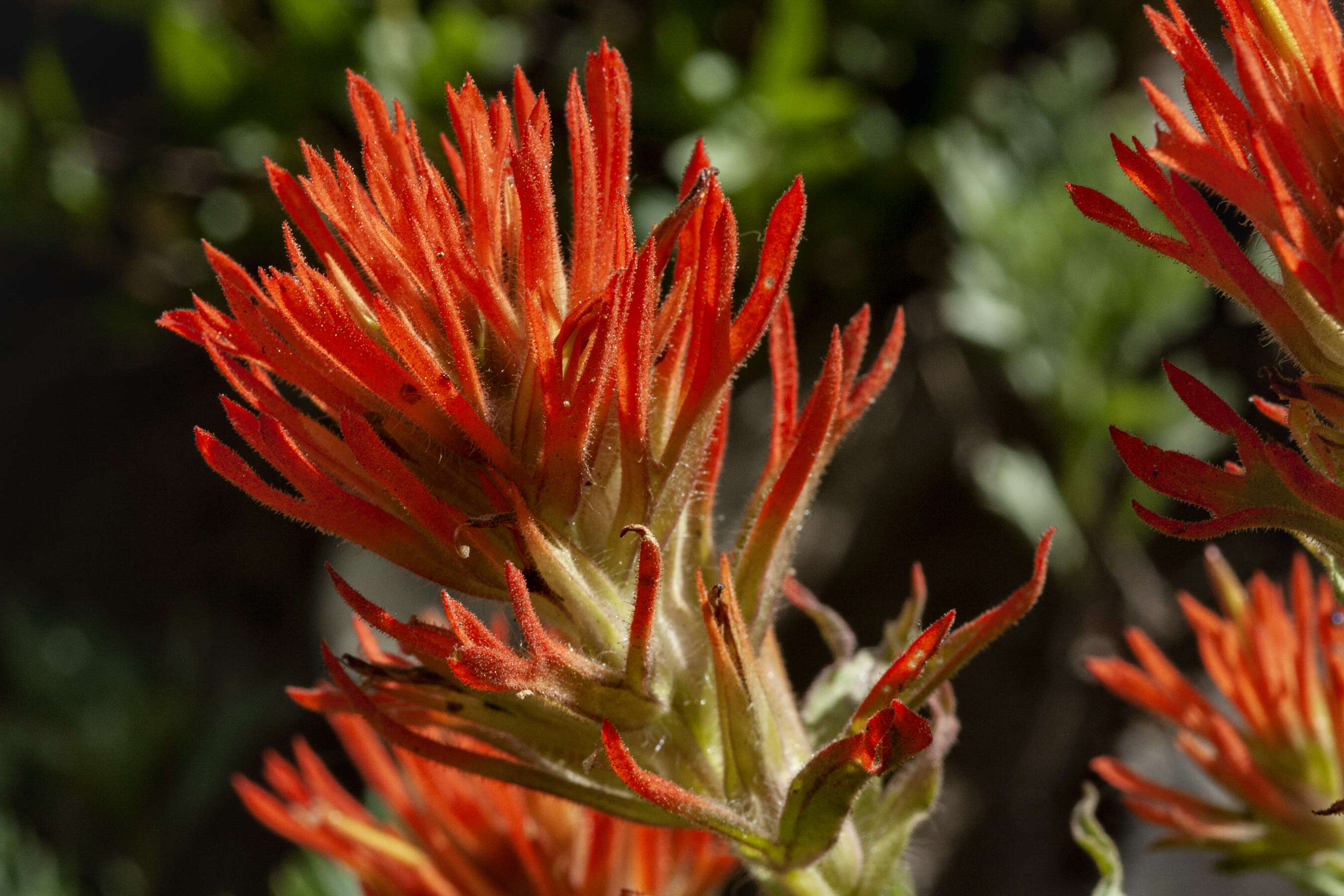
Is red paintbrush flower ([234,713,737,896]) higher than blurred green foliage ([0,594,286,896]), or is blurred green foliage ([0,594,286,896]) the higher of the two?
blurred green foliage ([0,594,286,896])

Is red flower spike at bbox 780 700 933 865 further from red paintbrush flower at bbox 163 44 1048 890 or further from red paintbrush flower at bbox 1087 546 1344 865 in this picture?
red paintbrush flower at bbox 1087 546 1344 865

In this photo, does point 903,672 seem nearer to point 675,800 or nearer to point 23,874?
point 675,800

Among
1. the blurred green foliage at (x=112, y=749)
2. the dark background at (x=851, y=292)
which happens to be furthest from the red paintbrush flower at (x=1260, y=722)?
the blurred green foliage at (x=112, y=749)

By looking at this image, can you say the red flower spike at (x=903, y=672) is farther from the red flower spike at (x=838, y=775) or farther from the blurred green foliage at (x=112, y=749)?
the blurred green foliage at (x=112, y=749)

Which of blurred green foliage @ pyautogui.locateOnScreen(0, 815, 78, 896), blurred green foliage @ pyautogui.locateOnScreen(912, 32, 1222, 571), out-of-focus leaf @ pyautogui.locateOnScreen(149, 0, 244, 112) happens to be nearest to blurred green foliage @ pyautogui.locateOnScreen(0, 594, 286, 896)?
blurred green foliage @ pyautogui.locateOnScreen(0, 815, 78, 896)

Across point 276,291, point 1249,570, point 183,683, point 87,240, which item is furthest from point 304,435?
point 87,240

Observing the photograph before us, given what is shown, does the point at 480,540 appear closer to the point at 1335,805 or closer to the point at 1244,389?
the point at 1335,805
